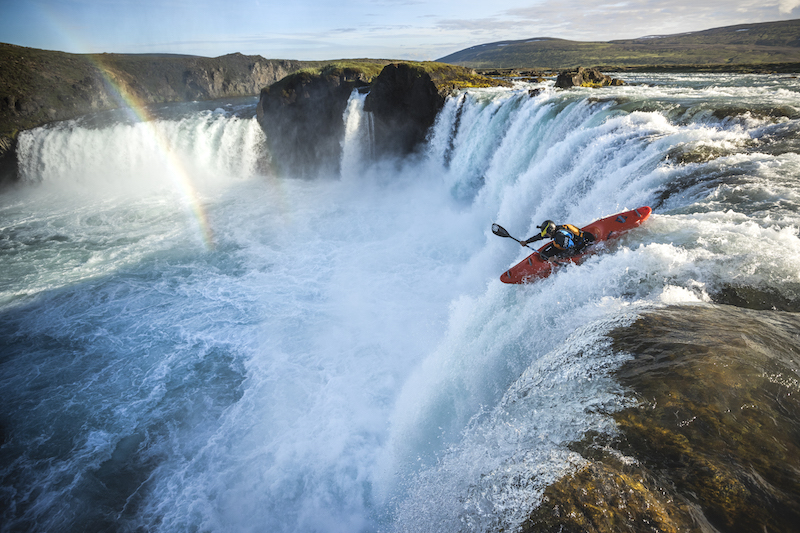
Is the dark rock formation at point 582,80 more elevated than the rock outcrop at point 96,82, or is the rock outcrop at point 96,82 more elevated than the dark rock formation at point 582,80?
the rock outcrop at point 96,82

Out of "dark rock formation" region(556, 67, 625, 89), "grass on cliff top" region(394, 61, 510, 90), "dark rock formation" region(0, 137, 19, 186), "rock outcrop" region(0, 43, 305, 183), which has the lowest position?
"dark rock formation" region(0, 137, 19, 186)

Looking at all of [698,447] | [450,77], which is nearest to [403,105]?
[450,77]

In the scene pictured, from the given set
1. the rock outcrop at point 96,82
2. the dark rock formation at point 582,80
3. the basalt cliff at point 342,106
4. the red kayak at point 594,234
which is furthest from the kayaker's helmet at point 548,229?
the rock outcrop at point 96,82

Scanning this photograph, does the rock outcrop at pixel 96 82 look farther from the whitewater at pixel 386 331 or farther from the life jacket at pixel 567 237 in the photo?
the life jacket at pixel 567 237

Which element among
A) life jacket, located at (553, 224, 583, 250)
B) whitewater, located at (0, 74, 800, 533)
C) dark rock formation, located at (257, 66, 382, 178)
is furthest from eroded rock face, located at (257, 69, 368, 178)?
life jacket, located at (553, 224, 583, 250)

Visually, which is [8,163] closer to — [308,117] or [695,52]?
[308,117]

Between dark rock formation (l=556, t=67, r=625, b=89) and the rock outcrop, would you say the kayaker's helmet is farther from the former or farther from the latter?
the rock outcrop

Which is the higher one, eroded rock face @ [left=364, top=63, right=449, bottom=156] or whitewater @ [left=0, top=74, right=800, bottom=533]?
eroded rock face @ [left=364, top=63, right=449, bottom=156]
